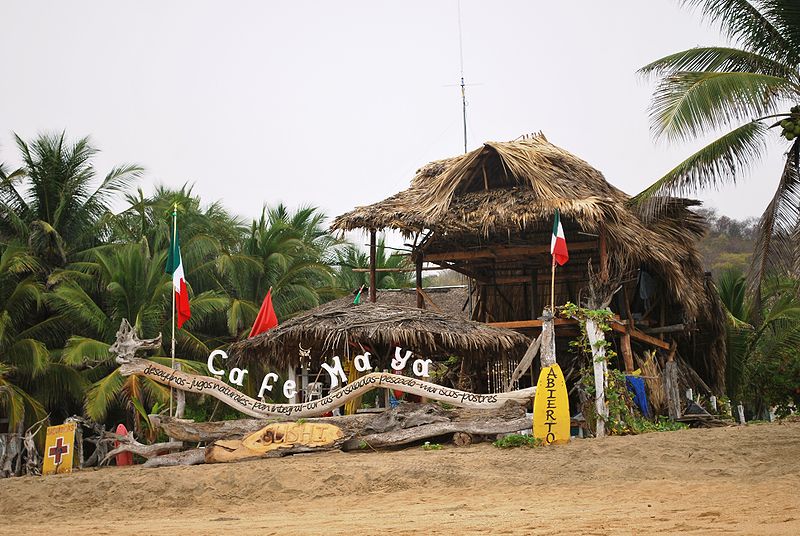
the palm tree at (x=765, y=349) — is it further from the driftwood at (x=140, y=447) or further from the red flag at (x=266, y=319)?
the driftwood at (x=140, y=447)

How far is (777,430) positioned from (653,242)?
5.14 metres

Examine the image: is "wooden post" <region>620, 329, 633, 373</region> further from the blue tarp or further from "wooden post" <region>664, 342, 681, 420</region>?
"wooden post" <region>664, 342, 681, 420</region>

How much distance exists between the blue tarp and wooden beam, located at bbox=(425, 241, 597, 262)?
2.62 metres

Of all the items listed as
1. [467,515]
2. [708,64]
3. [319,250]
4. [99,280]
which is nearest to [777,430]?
[708,64]

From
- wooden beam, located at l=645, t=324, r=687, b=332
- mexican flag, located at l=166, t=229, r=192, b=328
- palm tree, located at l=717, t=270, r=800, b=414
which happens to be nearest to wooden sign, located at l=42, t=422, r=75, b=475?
mexican flag, located at l=166, t=229, r=192, b=328

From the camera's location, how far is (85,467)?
48.1 ft

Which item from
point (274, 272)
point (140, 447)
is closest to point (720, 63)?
point (140, 447)

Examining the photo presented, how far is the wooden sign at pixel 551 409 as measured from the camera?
11.8 m

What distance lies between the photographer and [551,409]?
39.0ft

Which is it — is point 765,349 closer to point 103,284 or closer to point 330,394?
point 330,394

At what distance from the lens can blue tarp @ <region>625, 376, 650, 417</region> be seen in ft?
49.9

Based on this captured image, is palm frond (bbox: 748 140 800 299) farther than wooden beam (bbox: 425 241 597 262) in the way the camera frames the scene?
No

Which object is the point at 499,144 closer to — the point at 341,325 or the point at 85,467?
the point at 341,325

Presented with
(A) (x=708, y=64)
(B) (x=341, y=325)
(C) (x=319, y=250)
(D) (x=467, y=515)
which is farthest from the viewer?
(C) (x=319, y=250)
